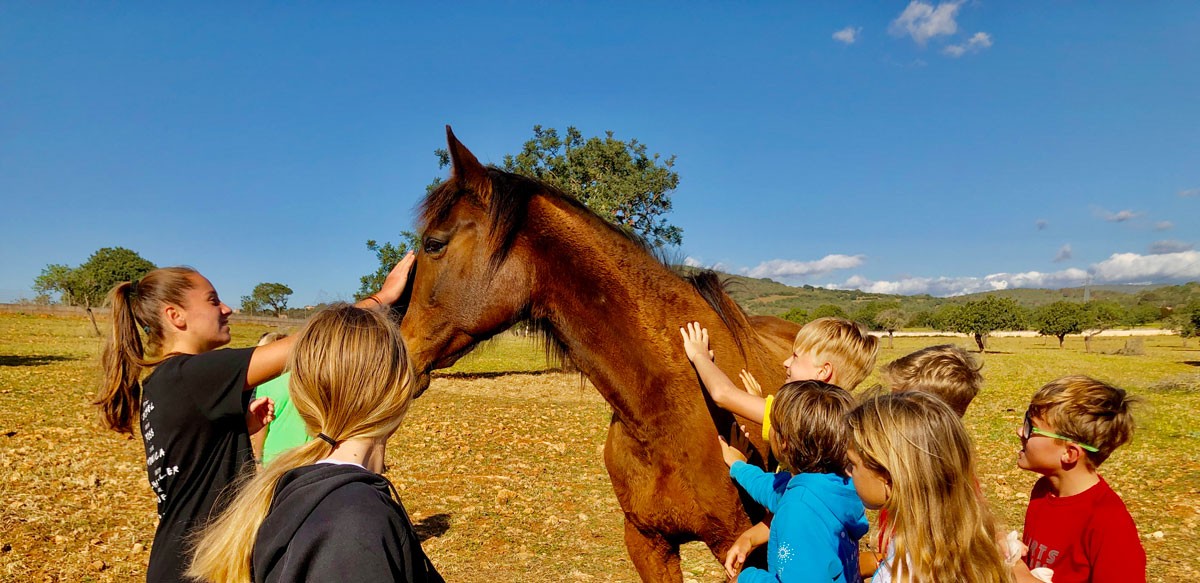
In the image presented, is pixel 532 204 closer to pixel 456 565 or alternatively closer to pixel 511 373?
pixel 456 565

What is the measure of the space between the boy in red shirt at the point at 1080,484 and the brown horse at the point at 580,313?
118 cm

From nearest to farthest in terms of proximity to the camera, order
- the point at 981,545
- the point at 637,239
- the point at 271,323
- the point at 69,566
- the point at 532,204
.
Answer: the point at 981,545 < the point at 532,204 < the point at 637,239 < the point at 69,566 < the point at 271,323

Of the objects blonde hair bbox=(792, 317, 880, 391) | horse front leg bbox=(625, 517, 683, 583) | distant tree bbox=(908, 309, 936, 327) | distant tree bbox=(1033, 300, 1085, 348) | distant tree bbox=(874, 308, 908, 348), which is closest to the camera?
blonde hair bbox=(792, 317, 880, 391)

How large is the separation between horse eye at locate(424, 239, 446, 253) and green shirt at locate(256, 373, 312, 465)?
4.31ft

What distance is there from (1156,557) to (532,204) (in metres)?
6.97

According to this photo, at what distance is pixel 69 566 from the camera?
16.4ft

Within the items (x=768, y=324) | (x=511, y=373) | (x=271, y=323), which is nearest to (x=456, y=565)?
(x=768, y=324)

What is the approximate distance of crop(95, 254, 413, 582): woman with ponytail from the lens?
2035 mm

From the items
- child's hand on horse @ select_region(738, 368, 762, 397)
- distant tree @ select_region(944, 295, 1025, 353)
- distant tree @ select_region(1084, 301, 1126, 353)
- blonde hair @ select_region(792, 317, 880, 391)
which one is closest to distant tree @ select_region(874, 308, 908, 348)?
distant tree @ select_region(944, 295, 1025, 353)

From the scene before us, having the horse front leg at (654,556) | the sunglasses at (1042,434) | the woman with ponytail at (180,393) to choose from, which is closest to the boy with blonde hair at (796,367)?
the horse front leg at (654,556)

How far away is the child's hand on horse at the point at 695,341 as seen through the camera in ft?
8.42

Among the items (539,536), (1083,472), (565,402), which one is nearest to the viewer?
(1083,472)

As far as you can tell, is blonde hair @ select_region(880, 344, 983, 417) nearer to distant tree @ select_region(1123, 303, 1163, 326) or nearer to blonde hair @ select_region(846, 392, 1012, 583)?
A: blonde hair @ select_region(846, 392, 1012, 583)

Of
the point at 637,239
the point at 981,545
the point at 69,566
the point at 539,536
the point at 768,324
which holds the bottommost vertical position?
the point at 539,536
